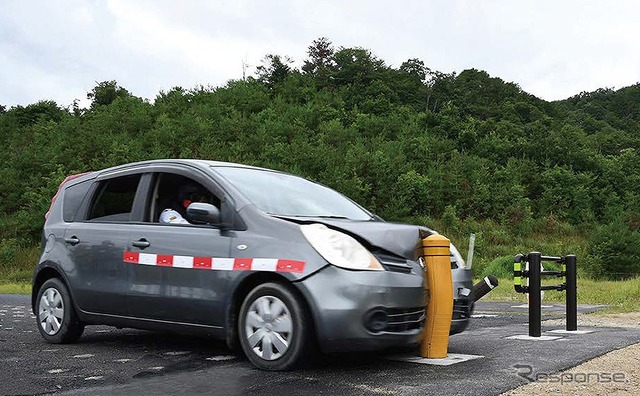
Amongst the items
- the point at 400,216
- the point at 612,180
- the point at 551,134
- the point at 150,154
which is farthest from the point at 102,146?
the point at 612,180

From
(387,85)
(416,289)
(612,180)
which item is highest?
(387,85)

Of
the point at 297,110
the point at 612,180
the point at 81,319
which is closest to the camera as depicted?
the point at 81,319

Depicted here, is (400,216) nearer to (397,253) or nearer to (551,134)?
(551,134)

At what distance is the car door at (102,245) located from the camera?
20.8ft

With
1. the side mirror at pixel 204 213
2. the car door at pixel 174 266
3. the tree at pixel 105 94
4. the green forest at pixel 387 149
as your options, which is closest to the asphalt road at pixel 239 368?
the car door at pixel 174 266

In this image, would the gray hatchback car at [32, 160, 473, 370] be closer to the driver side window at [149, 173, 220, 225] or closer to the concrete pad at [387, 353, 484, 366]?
the driver side window at [149, 173, 220, 225]

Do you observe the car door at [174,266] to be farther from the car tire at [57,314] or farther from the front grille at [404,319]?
the front grille at [404,319]

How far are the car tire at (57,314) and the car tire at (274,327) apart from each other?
86.0 inches

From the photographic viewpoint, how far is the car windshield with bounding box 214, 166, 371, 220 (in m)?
5.88

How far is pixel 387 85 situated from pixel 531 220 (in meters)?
25.3

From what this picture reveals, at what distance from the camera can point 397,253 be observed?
212 inches

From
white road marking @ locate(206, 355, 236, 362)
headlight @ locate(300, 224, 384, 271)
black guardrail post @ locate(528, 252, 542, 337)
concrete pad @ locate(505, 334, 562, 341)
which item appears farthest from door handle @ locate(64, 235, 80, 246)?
black guardrail post @ locate(528, 252, 542, 337)

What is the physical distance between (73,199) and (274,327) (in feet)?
9.82

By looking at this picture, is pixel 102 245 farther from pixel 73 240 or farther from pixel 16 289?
pixel 16 289
